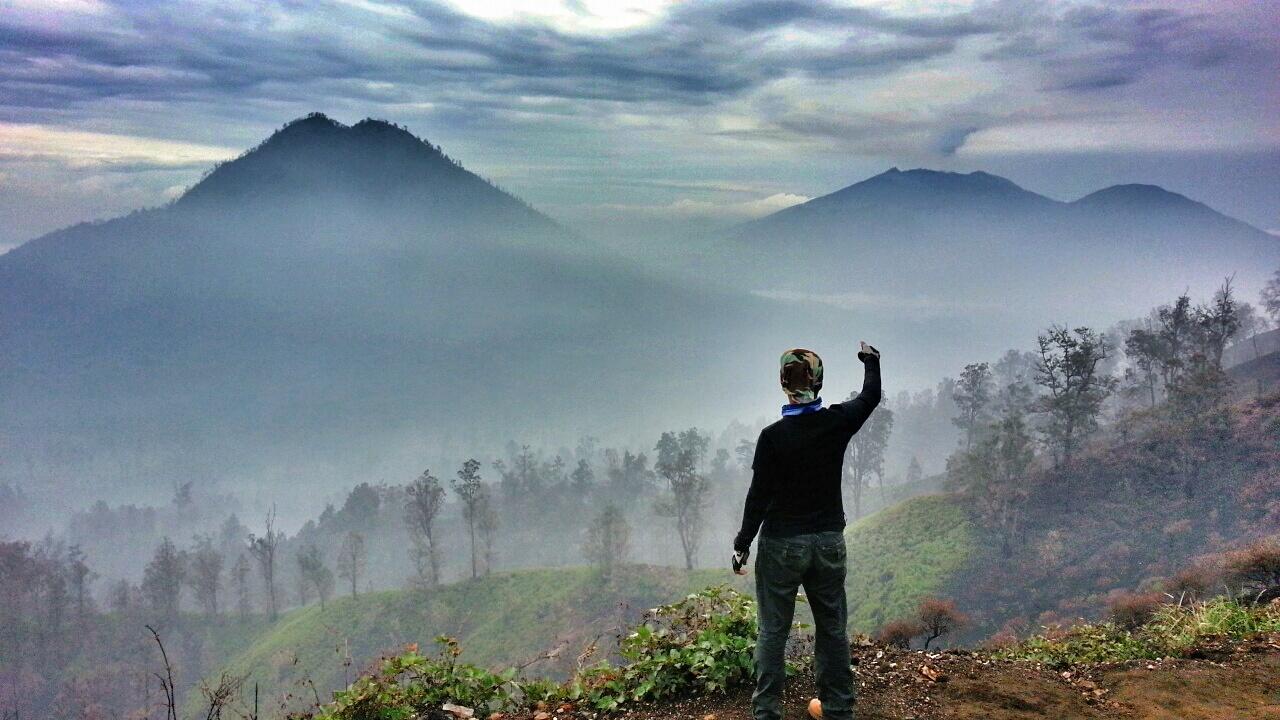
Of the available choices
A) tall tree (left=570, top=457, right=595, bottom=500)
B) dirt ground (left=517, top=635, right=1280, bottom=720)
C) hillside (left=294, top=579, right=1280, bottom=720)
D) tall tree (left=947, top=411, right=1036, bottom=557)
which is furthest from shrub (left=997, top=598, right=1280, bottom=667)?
tall tree (left=570, top=457, right=595, bottom=500)

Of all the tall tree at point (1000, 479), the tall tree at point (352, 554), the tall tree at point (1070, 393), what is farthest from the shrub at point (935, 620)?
the tall tree at point (352, 554)

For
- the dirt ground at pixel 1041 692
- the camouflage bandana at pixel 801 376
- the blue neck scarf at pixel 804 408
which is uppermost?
the camouflage bandana at pixel 801 376

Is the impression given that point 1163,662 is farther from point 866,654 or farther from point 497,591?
point 497,591

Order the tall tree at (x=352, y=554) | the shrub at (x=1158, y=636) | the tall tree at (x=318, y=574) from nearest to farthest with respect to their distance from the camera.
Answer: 1. the shrub at (x=1158, y=636)
2. the tall tree at (x=318, y=574)
3. the tall tree at (x=352, y=554)

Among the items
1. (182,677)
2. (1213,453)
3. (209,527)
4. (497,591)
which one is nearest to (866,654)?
(1213,453)

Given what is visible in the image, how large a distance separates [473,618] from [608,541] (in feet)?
53.3

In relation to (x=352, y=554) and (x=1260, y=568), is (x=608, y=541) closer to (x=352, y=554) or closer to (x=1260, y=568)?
(x=352, y=554)

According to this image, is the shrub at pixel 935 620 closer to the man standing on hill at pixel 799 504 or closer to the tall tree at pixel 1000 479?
the man standing on hill at pixel 799 504

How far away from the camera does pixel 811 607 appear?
6258 millimetres

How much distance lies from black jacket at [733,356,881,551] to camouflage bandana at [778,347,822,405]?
175 millimetres

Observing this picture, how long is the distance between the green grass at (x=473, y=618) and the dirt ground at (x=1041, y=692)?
61.7 metres

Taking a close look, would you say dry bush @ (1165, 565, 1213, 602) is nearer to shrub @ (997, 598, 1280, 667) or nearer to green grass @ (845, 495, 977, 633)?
shrub @ (997, 598, 1280, 667)

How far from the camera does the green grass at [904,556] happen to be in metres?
55.7

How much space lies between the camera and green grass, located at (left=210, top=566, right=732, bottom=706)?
70.9m
